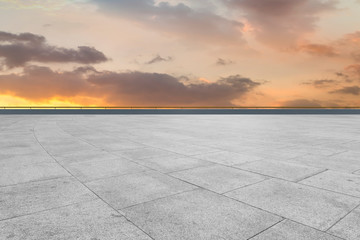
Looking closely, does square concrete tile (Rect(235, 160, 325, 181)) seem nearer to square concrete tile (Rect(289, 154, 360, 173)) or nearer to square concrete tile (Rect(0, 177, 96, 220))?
square concrete tile (Rect(289, 154, 360, 173))

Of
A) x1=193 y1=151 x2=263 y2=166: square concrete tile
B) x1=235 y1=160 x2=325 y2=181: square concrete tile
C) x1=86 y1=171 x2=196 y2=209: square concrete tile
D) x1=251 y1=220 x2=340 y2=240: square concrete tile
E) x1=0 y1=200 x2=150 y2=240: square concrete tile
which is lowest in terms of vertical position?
x1=0 y1=200 x2=150 y2=240: square concrete tile

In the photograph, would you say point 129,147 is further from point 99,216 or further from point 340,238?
point 340,238

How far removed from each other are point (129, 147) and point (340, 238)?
25.7ft

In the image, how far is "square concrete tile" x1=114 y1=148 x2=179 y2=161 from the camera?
833cm

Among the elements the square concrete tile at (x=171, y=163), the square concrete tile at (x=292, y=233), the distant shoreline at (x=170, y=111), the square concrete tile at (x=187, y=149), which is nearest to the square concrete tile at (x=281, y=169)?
the square concrete tile at (x=171, y=163)

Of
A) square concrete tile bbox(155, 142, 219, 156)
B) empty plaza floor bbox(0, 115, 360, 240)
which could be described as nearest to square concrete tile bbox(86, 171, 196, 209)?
empty plaza floor bbox(0, 115, 360, 240)

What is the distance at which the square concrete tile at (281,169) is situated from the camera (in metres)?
6.22

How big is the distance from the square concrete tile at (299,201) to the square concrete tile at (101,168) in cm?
294

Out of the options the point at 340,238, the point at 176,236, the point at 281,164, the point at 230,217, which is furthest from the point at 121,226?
the point at 281,164

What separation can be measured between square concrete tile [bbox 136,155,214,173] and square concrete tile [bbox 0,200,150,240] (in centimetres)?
271

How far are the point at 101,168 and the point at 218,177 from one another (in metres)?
3.15

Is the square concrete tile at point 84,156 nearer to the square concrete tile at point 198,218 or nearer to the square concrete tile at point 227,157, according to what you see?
the square concrete tile at point 227,157

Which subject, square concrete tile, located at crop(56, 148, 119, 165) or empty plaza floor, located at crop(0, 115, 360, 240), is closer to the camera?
empty plaza floor, located at crop(0, 115, 360, 240)

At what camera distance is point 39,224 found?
3746 millimetres
